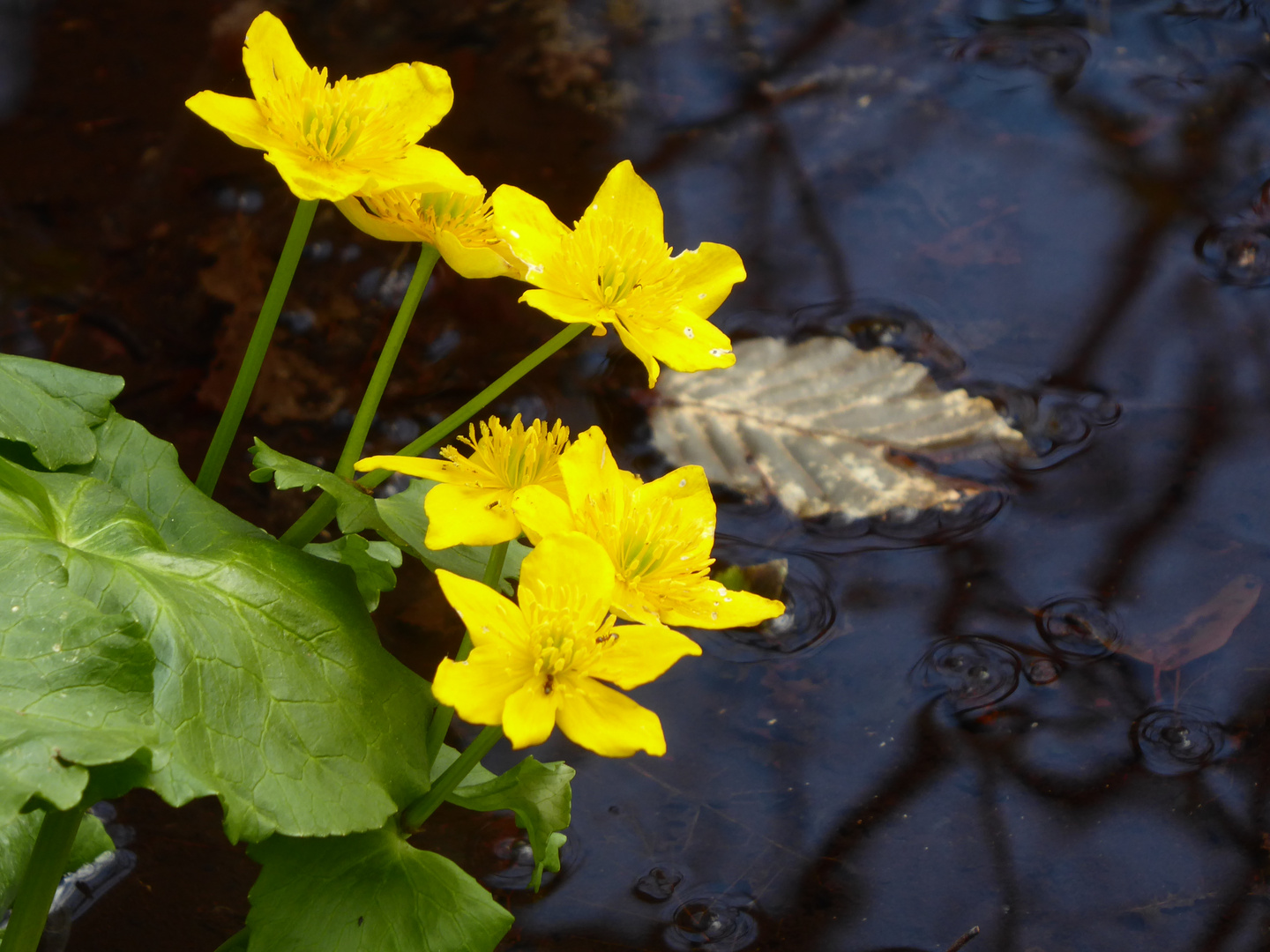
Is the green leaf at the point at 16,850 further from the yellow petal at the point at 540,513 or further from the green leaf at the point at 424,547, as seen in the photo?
the yellow petal at the point at 540,513

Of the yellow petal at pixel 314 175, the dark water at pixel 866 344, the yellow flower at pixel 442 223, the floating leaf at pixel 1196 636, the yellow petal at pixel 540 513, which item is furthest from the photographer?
the floating leaf at pixel 1196 636

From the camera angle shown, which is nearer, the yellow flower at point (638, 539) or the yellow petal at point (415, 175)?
the yellow flower at point (638, 539)

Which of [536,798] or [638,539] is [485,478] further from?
[536,798]

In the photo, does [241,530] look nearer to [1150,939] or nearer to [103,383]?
[103,383]

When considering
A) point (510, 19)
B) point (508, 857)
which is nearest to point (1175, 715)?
point (508, 857)

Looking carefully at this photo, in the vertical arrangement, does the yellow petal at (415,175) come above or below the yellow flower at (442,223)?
above

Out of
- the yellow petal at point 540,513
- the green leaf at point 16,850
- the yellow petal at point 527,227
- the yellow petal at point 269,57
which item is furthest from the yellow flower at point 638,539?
the green leaf at point 16,850
